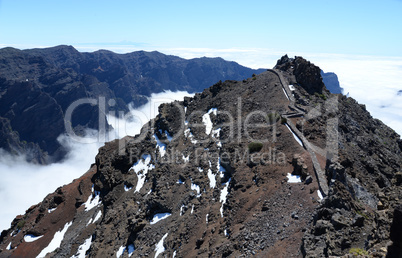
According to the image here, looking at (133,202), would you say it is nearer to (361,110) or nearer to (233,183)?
(233,183)

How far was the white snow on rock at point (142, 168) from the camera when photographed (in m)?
44.5

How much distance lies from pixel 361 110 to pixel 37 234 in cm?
5746

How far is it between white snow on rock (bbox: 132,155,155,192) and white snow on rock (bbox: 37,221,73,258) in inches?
511

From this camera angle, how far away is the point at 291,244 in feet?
59.9

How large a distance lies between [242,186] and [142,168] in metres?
22.9

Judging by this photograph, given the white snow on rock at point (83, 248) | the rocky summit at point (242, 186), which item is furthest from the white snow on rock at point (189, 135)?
the white snow on rock at point (83, 248)

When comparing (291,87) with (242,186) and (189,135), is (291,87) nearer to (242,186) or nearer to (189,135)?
(189,135)

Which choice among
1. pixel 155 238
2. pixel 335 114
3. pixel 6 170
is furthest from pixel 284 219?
pixel 6 170

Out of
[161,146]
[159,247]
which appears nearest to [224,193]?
[159,247]

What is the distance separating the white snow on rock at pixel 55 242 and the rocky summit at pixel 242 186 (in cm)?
19

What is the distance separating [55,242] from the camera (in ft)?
146

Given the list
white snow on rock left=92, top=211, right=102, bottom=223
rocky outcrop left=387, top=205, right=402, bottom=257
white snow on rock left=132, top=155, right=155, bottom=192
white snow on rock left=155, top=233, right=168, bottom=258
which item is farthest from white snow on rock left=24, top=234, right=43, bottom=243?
rocky outcrop left=387, top=205, right=402, bottom=257

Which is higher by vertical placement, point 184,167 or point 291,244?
point 291,244

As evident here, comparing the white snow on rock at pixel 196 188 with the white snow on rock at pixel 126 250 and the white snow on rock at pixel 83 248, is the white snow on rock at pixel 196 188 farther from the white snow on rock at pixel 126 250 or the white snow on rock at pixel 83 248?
the white snow on rock at pixel 83 248
